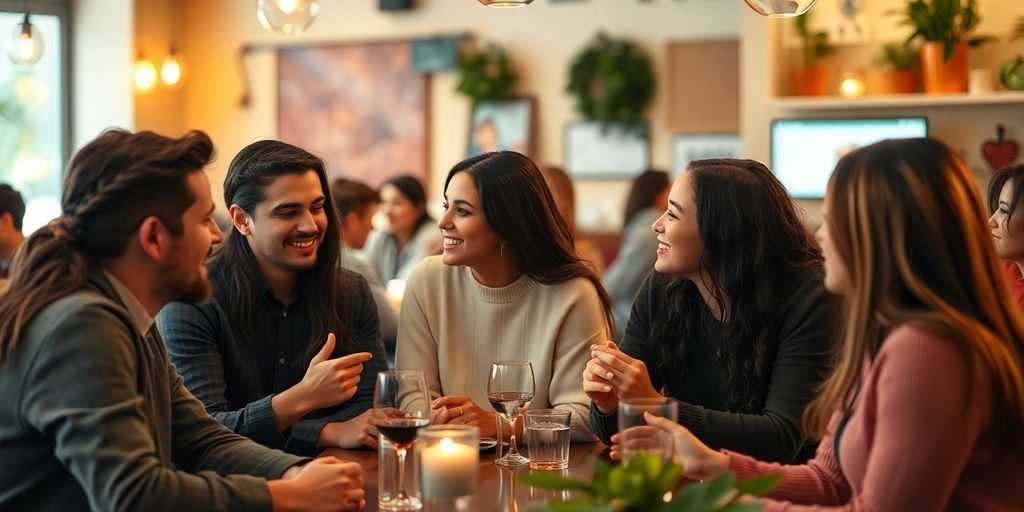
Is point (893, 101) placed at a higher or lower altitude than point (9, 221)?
higher

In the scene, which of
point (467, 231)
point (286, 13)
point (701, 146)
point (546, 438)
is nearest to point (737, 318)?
point (546, 438)

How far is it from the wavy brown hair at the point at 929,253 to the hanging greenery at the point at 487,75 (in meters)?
5.55

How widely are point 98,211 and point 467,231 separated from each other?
1094 mm

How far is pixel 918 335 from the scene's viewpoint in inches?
62.4

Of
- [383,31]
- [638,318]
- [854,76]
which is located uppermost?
[383,31]

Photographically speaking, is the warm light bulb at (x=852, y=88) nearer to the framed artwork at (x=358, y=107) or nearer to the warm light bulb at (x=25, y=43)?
the framed artwork at (x=358, y=107)

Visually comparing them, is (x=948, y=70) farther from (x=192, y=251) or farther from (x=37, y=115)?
(x=37, y=115)

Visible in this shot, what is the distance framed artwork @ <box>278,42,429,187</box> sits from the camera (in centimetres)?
754

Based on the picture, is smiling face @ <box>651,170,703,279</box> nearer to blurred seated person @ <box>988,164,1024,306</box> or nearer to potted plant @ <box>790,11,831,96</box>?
blurred seated person @ <box>988,164,1024,306</box>

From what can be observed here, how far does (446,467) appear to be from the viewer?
1.71 meters

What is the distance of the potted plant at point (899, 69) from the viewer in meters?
5.59

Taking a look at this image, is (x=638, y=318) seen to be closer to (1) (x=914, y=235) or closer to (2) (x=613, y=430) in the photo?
(2) (x=613, y=430)

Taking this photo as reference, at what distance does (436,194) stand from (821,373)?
532cm

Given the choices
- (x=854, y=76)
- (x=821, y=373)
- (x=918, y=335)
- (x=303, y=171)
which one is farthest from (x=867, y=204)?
(x=854, y=76)
